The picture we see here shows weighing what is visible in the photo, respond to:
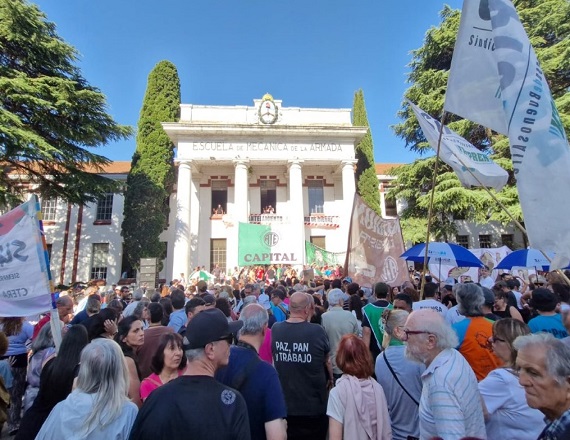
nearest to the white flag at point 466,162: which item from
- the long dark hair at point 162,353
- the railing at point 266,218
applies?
the long dark hair at point 162,353

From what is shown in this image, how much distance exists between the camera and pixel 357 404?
2352 millimetres

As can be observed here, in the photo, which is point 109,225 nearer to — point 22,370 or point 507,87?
point 22,370

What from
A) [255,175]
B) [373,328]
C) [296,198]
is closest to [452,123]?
[296,198]

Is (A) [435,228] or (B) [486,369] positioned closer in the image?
(B) [486,369]

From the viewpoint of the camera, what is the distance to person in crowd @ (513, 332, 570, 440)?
1.49m

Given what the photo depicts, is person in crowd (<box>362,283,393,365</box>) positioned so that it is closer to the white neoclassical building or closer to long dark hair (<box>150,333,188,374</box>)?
long dark hair (<box>150,333,188,374</box>)

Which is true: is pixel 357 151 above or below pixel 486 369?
above

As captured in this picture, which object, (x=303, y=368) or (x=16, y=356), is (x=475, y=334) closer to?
(x=303, y=368)

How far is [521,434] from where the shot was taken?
2072 millimetres

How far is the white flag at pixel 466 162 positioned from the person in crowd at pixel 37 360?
5001 mm

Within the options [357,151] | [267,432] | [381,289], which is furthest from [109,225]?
[267,432]

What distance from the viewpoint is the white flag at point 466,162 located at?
389 cm

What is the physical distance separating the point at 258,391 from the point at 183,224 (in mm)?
21550

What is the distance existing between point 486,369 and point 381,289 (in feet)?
6.36
